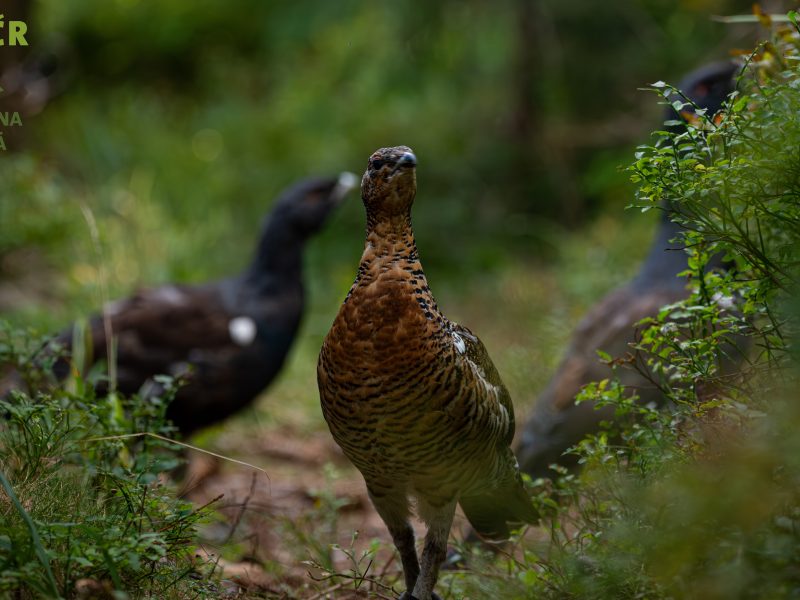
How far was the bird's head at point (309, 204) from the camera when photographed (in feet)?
21.3

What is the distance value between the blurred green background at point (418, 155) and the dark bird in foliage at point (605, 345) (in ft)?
7.45

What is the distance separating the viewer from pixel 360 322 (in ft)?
9.52

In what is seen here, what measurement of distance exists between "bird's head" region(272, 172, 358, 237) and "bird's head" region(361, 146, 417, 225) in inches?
136

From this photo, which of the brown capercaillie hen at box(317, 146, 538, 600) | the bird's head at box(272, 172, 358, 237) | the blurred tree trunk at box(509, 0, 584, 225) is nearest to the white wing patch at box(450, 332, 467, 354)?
the brown capercaillie hen at box(317, 146, 538, 600)

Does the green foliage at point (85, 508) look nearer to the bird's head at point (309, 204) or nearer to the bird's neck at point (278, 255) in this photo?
the bird's neck at point (278, 255)

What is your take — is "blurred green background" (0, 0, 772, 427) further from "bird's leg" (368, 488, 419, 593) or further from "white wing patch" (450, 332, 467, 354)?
"white wing patch" (450, 332, 467, 354)

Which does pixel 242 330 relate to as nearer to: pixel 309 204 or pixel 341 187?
pixel 309 204

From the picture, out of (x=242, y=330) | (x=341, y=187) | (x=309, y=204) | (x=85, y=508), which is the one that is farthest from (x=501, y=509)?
(x=341, y=187)

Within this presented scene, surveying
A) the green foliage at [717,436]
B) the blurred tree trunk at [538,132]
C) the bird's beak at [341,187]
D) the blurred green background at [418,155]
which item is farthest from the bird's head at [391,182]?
the blurred tree trunk at [538,132]

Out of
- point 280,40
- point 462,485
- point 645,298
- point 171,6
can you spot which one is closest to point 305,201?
point 645,298

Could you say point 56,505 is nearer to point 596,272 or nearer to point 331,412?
point 331,412

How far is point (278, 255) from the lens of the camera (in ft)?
20.8

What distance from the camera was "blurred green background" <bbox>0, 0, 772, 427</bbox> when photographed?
27.9ft

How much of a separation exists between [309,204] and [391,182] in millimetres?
3636
